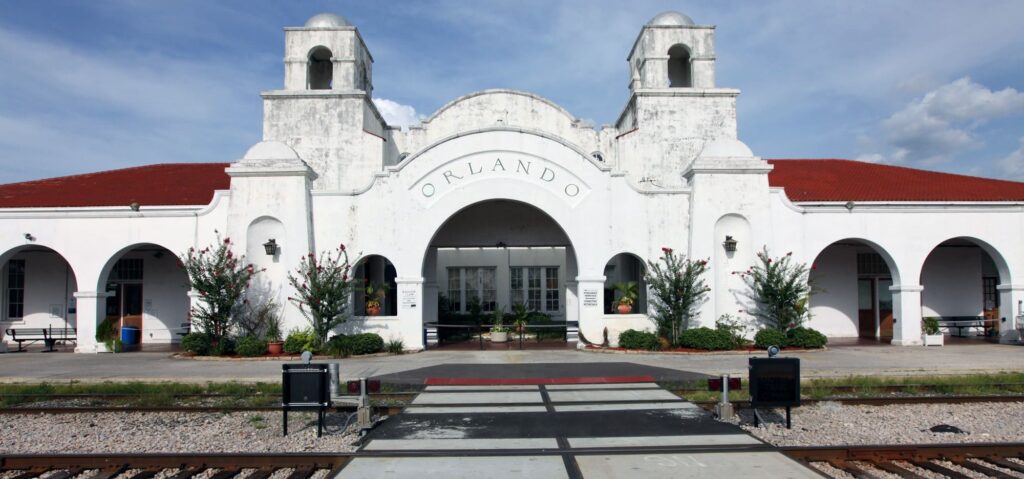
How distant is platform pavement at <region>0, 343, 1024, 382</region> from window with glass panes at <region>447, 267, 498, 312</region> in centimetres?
932

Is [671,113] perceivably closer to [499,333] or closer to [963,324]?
[499,333]

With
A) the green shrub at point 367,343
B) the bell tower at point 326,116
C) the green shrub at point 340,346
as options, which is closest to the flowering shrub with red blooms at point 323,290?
the green shrub at point 340,346

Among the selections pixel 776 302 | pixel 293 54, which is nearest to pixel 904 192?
pixel 776 302

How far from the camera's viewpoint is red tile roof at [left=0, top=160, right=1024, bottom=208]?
807 inches

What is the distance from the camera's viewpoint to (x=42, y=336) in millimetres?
21719

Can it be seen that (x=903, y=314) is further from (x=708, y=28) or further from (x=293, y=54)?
(x=293, y=54)

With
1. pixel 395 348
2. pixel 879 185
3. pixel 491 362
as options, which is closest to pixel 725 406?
pixel 491 362

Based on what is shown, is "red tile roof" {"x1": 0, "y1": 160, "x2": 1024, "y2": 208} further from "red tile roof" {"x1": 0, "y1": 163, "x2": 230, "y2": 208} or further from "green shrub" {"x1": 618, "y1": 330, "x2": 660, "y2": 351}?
"green shrub" {"x1": 618, "y1": 330, "x2": 660, "y2": 351}

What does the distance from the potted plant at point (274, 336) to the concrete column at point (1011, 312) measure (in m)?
21.7

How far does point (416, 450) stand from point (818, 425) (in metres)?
5.77

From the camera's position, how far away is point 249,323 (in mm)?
18719

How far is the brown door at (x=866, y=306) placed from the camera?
877 inches

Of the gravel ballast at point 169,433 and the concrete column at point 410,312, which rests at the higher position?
the concrete column at point 410,312

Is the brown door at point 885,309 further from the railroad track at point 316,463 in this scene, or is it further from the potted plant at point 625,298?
the railroad track at point 316,463
